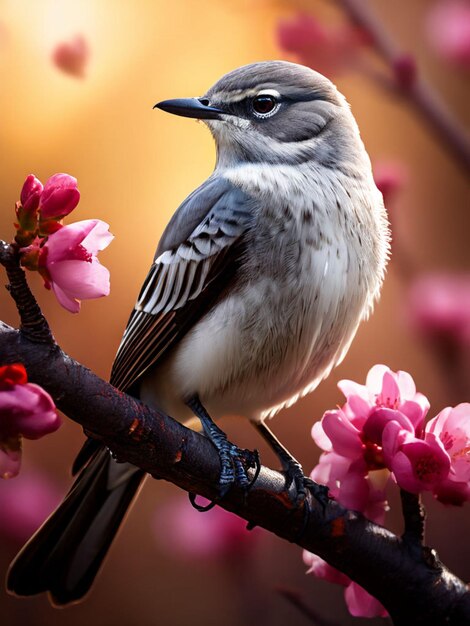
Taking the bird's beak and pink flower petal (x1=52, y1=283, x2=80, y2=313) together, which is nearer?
pink flower petal (x1=52, y1=283, x2=80, y2=313)

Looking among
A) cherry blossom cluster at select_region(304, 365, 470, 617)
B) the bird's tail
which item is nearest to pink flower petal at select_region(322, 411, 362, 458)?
cherry blossom cluster at select_region(304, 365, 470, 617)

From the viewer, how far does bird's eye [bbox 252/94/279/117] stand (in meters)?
1.70

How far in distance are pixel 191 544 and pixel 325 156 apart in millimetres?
792

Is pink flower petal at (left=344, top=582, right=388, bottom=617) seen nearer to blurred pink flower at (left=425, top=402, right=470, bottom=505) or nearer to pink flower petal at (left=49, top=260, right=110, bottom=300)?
blurred pink flower at (left=425, top=402, right=470, bottom=505)

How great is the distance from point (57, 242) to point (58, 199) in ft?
0.15

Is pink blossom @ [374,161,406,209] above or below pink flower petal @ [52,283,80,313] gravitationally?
above

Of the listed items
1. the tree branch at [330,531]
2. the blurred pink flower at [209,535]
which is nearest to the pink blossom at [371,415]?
the tree branch at [330,531]

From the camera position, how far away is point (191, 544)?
1.72m

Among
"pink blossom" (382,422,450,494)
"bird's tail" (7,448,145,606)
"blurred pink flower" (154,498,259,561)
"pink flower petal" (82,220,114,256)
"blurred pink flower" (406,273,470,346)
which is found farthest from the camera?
"blurred pink flower" (406,273,470,346)

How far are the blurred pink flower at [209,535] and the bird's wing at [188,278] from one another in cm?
33

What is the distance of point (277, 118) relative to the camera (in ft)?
5.65

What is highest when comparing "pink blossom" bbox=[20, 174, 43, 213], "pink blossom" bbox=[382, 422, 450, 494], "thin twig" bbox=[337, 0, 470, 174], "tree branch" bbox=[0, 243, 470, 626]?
"thin twig" bbox=[337, 0, 470, 174]

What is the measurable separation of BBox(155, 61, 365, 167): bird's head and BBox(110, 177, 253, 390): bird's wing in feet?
0.37

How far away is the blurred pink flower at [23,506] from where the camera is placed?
1.91 metres
